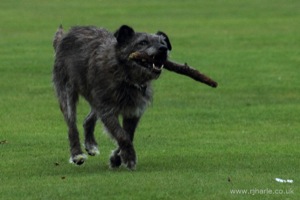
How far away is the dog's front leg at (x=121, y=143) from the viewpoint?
12.9 meters

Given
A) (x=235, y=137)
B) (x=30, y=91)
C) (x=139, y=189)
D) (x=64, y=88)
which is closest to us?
(x=139, y=189)

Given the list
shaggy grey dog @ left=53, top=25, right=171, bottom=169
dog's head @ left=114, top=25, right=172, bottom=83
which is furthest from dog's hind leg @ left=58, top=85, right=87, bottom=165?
dog's head @ left=114, top=25, right=172, bottom=83

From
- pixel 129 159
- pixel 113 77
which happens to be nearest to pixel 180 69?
pixel 113 77

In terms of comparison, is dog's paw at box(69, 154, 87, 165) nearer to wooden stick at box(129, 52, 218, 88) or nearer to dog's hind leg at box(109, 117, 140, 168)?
dog's hind leg at box(109, 117, 140, 168)

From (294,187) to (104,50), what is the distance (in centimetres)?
334

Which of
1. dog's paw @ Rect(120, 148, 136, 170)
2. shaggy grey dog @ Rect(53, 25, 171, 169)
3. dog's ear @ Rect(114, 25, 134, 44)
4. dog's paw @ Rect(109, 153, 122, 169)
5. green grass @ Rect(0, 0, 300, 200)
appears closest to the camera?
green grass @ Rect(0, 0, 300, 200)

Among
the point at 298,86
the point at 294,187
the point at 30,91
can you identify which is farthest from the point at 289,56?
the point at 294,187

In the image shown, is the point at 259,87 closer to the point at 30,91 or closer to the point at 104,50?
the point at 30,91

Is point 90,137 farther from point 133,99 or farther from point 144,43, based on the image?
point 144,43

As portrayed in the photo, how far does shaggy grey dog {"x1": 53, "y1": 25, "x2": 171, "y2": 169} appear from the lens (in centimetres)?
1302

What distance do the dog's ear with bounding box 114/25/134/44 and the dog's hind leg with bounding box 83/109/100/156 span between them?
6.09 feet

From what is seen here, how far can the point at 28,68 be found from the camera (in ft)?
91.4

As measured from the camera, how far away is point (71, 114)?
14516 mm

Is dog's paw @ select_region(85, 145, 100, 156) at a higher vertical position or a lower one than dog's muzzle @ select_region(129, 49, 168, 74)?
lower
